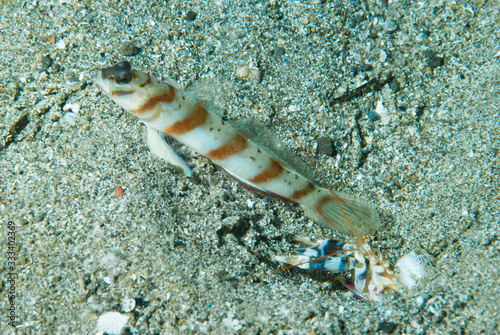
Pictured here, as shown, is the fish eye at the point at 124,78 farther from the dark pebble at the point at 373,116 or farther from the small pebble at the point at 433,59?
the small pebble at the point at 433,59

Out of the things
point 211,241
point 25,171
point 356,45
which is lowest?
point 211,241

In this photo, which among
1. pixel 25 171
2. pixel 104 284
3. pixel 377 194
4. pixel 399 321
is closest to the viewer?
pixel 399 321

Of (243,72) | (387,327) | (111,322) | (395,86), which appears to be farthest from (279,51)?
(111,322)

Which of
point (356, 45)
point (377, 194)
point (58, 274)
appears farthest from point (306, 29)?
point (58, 274)

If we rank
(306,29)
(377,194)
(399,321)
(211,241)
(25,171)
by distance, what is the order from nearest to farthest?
(399,321) → (211,241) → (25,171) → (377,194) → (306,29)

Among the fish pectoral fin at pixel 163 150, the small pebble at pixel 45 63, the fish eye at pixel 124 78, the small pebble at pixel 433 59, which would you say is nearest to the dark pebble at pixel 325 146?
the fish pectoral fin at pixel 163 150

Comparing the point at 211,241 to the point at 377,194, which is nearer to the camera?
the point at 211,241

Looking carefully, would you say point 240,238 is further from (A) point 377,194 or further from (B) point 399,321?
(A) point 377,194
